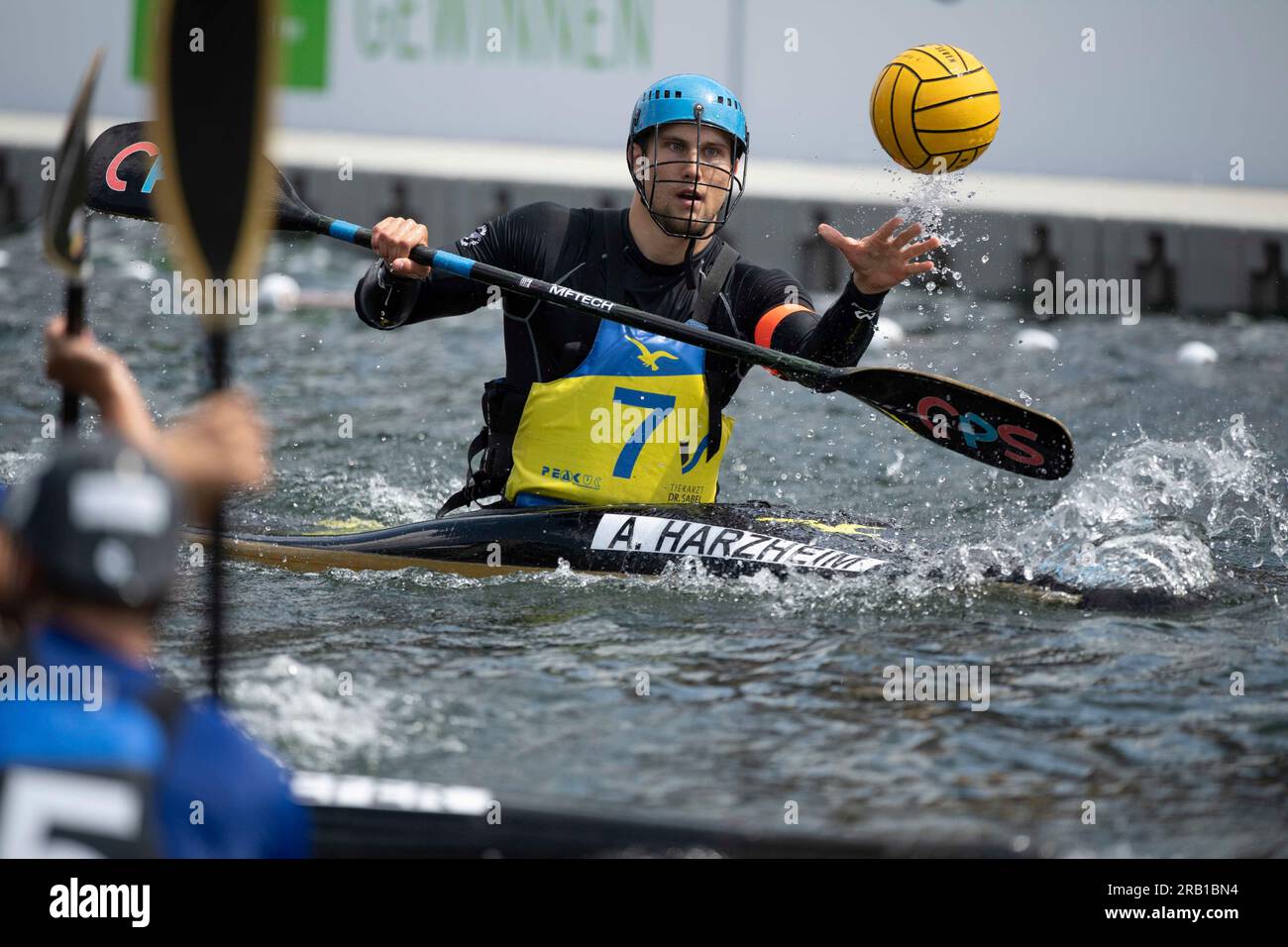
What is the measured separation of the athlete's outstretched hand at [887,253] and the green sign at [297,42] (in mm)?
11630

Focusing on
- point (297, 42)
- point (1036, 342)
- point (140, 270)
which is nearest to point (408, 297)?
point (1036, 342)

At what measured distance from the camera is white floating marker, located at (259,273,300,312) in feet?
40.0

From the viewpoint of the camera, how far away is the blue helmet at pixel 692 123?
4.62 m

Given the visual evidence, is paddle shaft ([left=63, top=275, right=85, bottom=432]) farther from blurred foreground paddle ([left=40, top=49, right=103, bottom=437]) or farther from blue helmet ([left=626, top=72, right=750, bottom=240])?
blue helmet ([left=626, top=72, right=750, bottom=240])

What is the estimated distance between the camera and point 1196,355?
11.5 m

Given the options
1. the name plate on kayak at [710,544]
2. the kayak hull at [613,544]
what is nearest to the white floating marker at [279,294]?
the kayak hull at [613,544]

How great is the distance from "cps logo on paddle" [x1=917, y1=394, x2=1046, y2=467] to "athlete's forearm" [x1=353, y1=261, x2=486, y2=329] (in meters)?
1.56

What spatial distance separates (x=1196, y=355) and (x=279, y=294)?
7722mm

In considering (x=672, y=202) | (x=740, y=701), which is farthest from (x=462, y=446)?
(x=740, y=701)

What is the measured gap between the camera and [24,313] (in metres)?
11.2

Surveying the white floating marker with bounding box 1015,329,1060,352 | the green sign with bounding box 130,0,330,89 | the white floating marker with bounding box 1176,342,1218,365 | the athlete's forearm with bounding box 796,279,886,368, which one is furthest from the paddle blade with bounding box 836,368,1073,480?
the green sign with bounding box 130,0,330,89
